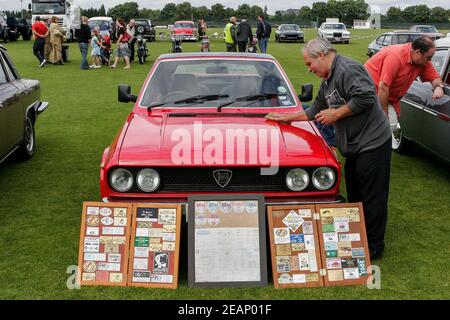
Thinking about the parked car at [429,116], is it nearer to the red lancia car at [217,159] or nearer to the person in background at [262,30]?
the red lancia car at [217,159]

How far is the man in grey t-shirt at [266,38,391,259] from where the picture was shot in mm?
3893

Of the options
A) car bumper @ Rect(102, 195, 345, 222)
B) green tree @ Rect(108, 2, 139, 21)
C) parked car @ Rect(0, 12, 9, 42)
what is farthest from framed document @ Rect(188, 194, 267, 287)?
green tree @ Rect(108, 2, 139, 21)

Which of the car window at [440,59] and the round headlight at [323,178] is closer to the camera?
the round headlight at [323,178]

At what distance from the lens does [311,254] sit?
12.5ft

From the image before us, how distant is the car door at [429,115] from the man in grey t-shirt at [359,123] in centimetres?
219

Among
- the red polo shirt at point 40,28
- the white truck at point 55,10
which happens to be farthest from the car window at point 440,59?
the white truck at point 55,10

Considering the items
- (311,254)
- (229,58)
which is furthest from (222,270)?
(229,58)

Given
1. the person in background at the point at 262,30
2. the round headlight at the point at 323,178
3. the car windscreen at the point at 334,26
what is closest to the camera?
the round headlight at the point at 323,178

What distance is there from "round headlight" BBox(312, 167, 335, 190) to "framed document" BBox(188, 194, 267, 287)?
A: 20.4 inches

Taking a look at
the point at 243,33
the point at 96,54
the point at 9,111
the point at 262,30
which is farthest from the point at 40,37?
the point at 9,111

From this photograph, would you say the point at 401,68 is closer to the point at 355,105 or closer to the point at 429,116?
the point at 429,116

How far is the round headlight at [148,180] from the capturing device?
400cm

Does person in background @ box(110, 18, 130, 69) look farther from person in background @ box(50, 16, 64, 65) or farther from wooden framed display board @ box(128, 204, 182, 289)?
wooden framed display board @ box(128, 204, 182, 289)
